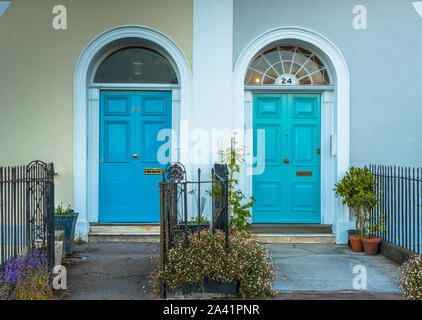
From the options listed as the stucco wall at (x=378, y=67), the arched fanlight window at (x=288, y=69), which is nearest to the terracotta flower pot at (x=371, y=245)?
the stucco wall at (x=378, y=67)

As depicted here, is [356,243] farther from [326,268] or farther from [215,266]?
[215,266]

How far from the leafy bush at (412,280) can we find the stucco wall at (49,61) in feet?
15.8

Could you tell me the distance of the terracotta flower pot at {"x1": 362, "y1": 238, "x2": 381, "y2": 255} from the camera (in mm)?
6867

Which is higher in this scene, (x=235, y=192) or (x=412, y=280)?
(x=235, y=192)

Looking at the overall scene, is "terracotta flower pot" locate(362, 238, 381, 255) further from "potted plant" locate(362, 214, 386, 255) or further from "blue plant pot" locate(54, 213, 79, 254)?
"blue plant pot" locate(54, 213, 79, 254)

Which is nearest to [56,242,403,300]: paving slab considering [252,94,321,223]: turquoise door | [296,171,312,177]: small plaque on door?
[252,94,321,223]: turquoise door

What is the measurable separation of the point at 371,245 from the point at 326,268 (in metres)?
1.23

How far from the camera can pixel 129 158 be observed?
25.8 ft

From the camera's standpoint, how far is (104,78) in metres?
7.92

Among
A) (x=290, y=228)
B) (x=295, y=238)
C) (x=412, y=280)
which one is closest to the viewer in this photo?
(x=412, y=280)

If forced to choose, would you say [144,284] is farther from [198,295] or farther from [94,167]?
[94,167]

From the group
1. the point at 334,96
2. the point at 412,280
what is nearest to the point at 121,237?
the point at 334,96
